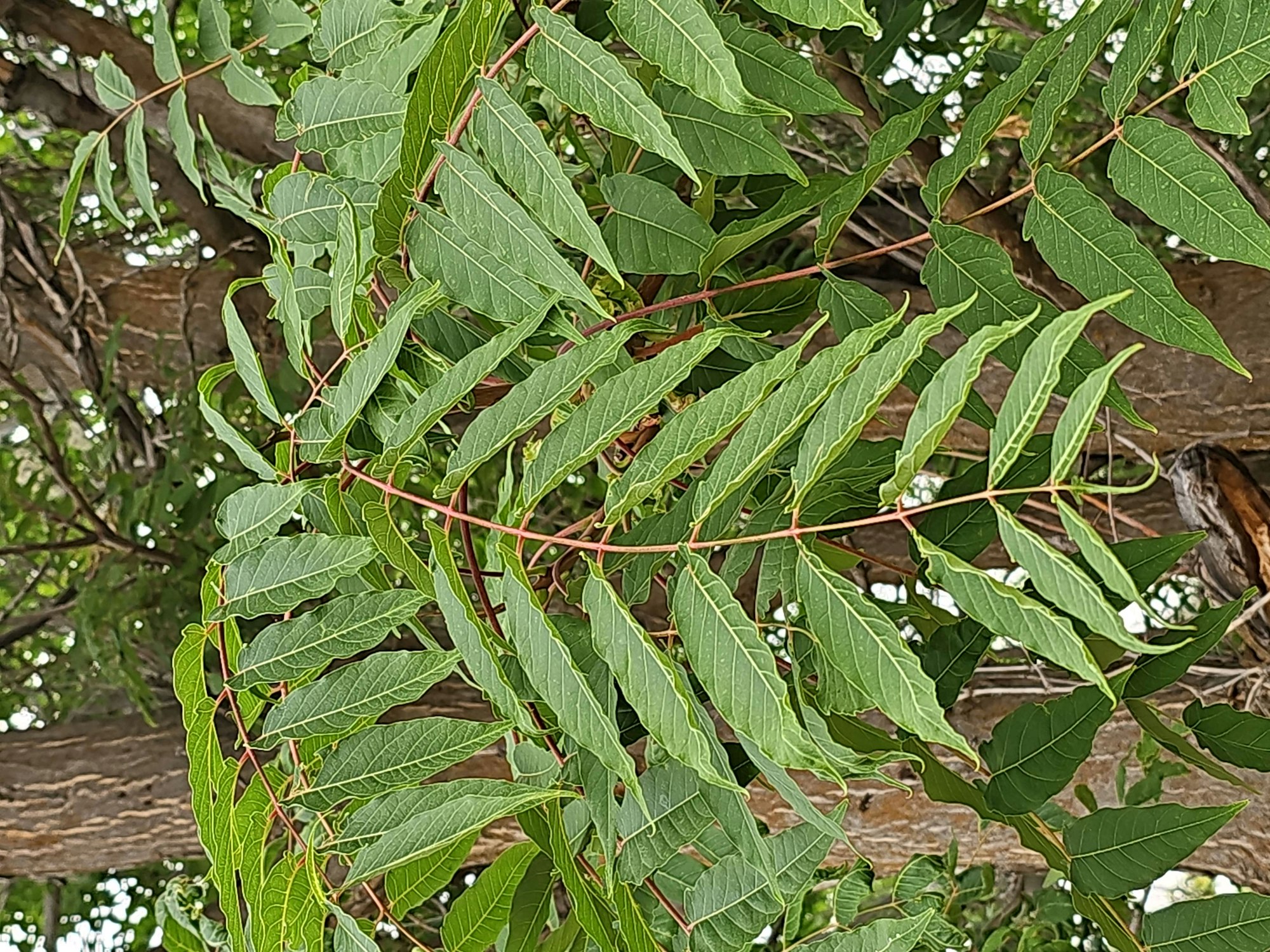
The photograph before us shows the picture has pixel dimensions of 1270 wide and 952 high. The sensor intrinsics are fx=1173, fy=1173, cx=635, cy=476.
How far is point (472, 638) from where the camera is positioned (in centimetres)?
32

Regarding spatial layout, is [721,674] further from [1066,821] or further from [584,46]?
[1066,821]

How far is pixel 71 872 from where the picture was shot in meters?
1.20

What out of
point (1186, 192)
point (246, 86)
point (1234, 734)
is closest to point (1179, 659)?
point (1234, 734)

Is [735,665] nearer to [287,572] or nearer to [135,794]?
[287,572]

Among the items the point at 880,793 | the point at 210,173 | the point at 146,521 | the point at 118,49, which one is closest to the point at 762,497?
the point at 210,173

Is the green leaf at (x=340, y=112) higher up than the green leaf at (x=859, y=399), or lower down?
higher up

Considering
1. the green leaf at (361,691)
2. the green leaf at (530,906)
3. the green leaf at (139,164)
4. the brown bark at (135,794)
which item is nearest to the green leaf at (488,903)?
the green leaf at (530,906)

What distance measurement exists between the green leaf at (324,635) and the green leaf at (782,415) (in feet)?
0.35

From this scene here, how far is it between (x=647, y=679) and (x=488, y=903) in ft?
0.70

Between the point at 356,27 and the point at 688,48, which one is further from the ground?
the point at 356,27

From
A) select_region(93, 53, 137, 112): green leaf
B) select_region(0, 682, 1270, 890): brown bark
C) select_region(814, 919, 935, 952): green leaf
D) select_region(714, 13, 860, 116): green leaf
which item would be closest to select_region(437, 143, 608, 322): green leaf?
select_region(714, 13, 860, 116): green leaf

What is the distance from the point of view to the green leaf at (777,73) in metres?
0.40

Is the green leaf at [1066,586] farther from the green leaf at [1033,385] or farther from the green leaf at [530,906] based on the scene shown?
the green leaf at [530,906]

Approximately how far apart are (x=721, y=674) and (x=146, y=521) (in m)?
0.99
